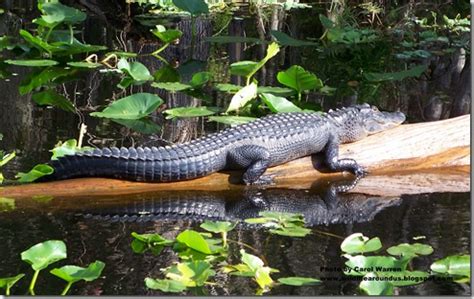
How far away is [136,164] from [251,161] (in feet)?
2.52

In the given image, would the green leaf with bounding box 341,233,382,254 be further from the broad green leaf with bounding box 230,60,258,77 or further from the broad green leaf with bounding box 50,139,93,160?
the broad green leaf with bounding box 230,60,258,77

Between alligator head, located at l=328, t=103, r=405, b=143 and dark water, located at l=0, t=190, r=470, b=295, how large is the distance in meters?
0.74

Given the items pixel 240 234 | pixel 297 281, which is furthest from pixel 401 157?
pixel 297 281

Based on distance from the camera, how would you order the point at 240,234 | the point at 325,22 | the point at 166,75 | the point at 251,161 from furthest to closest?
the point at 325,22 < the point at 166,75 < the point at 251,161 < the point at 240,234

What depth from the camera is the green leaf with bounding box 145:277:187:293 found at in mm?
3665

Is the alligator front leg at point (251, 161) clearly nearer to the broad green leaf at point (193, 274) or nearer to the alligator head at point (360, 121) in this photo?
the alligator head at point (360, 121)

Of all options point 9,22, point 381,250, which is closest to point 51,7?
point 9,22

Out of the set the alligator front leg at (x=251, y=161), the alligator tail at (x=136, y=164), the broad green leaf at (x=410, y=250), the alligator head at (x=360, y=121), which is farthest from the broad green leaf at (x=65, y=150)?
the broad green leaf at (x=410, y=250)

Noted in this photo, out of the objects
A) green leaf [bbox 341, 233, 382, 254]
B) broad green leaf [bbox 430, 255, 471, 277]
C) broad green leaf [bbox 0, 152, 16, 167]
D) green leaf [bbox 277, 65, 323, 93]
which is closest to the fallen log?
green leaf [bbox 277, 65, 323, 93]

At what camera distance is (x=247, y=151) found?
564 centimetres

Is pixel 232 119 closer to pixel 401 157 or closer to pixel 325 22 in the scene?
pixel 401 157

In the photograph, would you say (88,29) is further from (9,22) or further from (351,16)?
(351,16)

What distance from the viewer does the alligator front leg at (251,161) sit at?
5613mm

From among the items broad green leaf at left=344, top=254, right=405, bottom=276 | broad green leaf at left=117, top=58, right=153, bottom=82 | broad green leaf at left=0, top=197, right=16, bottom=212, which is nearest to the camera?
broad green leaf at left=344, top=254, right=405, bottom=276
